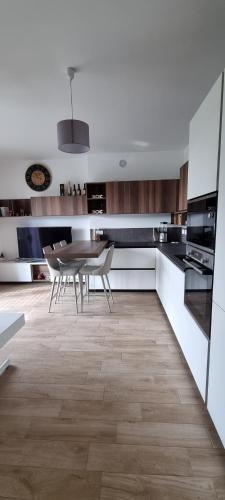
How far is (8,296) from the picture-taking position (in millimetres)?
3893

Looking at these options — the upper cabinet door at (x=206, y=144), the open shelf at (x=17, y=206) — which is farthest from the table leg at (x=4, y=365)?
the open shelf at (x=17, y=206)

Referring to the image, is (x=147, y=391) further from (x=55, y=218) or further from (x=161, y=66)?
(x=55, y=218)

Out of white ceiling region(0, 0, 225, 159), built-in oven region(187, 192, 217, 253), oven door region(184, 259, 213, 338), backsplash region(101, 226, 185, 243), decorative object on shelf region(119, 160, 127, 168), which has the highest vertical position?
white ceiling region(0, 0, 225, 159)

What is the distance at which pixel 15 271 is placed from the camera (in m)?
4.55

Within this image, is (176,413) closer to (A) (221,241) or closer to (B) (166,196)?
(A) (221,241)

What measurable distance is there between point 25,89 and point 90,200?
90.7 inches

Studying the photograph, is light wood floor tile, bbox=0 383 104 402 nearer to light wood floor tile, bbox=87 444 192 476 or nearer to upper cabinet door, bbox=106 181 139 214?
light wood floor tile, bbox=87 444 192 476

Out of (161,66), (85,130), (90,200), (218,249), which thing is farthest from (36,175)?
(218,249)

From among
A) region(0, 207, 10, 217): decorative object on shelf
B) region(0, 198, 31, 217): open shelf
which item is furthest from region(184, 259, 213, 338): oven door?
region(0, 207, 10, 217): decorative object on shelf

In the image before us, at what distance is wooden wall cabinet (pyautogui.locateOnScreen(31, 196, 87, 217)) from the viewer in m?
4.19

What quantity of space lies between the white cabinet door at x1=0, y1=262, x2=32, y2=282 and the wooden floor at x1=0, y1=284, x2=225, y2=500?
2.27 m

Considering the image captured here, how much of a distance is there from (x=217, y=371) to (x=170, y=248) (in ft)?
7.15

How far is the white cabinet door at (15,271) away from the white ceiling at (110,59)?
261cm

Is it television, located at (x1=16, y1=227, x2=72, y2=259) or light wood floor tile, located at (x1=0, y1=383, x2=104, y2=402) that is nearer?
light wood floor tile, located at (x1=0, y1=383, x2=104, y2=402)
